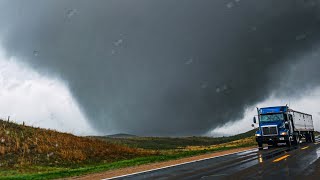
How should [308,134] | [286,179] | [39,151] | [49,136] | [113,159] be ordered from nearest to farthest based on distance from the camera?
[286,179], [39,151], [113,159], [49,136], [308,134]

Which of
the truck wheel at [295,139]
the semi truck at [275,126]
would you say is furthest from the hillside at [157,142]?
the semi truck at [275,126]

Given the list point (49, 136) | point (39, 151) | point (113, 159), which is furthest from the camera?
point (49, 136)

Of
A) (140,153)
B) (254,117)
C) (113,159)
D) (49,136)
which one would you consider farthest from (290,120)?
(49,136)

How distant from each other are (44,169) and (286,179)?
17489mm

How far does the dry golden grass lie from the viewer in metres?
25.1

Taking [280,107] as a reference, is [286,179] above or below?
below

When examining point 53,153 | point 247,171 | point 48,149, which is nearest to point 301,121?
point 53,153

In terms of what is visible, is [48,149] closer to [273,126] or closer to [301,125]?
[273,126]

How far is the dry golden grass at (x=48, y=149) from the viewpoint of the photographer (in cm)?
2511

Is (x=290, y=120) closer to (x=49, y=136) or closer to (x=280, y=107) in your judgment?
(x=280, y=107)

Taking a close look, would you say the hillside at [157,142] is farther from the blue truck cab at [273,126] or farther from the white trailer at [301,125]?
the blue truck cab at [273,126]

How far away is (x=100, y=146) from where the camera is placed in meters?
31.3

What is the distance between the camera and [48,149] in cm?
2750

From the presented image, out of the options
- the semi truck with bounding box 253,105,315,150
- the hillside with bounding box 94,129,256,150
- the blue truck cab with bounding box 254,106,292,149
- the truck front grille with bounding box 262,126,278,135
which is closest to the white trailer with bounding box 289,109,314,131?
the semi truck with bounding box 253,105,315,150
